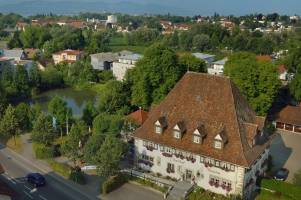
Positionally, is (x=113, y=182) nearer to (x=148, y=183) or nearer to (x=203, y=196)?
(x=148, y=183)

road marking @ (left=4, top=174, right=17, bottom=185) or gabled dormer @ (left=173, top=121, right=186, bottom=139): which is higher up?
gabled dormer @ (left=173, top=121, right=186, bottom=139)

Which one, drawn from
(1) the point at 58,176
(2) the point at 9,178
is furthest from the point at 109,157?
(2) the point at 9,178

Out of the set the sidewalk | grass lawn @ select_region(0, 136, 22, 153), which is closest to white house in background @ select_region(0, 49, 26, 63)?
grass lawn @ select_region(0, 136, 22, 153)

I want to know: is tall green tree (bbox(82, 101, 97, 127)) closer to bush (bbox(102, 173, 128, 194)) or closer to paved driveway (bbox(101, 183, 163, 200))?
bush (bbox(102, 173, 128, 194))

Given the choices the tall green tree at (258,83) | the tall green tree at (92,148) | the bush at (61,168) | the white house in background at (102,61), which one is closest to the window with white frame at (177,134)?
the tall green tree at (92,148)

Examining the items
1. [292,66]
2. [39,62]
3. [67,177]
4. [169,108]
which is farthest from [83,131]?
[39,62]
